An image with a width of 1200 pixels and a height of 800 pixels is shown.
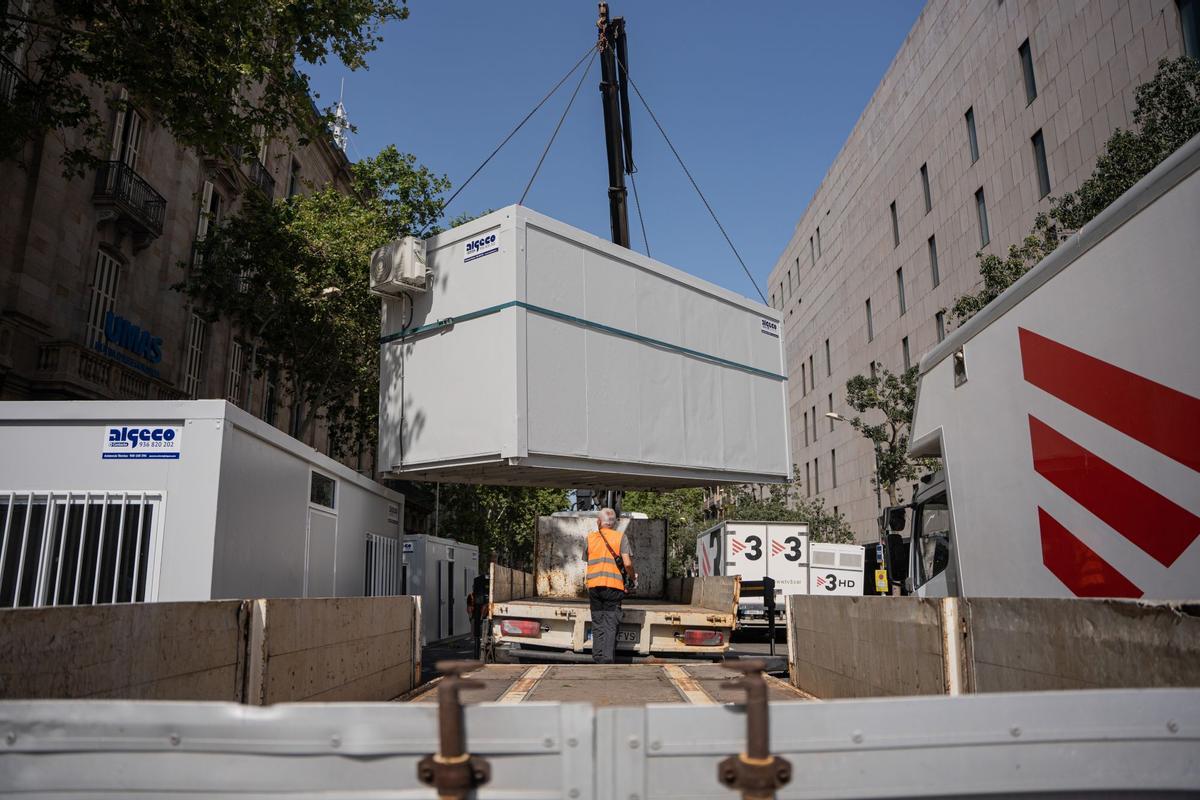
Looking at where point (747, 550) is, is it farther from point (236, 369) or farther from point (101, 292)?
point (101, 292)

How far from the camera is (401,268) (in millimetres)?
9297

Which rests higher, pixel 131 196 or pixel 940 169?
pixel 940 169

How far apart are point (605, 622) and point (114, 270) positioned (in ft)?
56.6

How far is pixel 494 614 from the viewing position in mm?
10758

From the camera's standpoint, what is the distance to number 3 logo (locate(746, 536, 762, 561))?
23781 millimetres

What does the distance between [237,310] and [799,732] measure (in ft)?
72.9

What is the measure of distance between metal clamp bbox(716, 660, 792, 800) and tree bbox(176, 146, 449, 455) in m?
18.4

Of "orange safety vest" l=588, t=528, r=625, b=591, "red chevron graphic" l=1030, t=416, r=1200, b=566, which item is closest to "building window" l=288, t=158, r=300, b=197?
"orange safety vest" l=588, t=528, r=625, b=591

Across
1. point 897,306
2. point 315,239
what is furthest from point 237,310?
point 897,306

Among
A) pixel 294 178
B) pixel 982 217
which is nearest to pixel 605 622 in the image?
pixel 294 178

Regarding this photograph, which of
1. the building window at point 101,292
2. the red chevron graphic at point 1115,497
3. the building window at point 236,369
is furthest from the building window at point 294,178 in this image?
the red chevron graphic at point 1115,497

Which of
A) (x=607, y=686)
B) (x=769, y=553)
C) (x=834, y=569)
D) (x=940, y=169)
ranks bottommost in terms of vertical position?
(x=607, y=686)

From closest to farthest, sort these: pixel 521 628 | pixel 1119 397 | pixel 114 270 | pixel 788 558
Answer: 1. pixel 1119 397
2. pixel 521 628
3. pixel 114 270
4. pixel 788 558

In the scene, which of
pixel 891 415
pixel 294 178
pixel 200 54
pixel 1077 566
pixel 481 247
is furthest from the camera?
pixel 294 178
